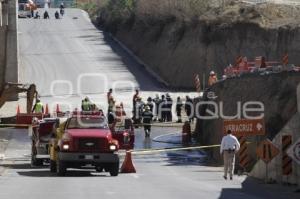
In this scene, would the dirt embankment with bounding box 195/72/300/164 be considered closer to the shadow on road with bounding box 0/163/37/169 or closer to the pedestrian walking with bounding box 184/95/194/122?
the pedestrian walking with bounding box 184/95/194/122

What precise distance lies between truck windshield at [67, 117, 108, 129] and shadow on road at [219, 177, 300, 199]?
17.4 feet

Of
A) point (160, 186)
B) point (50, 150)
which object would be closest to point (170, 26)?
point (50, 150)

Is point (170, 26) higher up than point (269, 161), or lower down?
higher up

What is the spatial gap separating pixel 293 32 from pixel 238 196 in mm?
50305

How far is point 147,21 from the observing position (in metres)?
88.1

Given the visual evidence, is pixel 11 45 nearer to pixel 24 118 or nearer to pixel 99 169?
pixel 24 118

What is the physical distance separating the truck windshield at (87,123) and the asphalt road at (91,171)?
168 centimetres

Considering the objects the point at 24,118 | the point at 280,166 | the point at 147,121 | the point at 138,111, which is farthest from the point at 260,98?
the point at 24,118

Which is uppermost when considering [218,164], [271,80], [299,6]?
[299,6]

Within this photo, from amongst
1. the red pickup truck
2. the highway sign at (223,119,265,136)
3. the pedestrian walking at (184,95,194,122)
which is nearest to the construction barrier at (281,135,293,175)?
the highway sign at (223,119,265,136)

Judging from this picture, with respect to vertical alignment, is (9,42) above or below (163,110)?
above

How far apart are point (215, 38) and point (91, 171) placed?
4390cm

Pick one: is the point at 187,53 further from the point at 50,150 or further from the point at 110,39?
the point at 50,150

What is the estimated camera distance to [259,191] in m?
25.9
